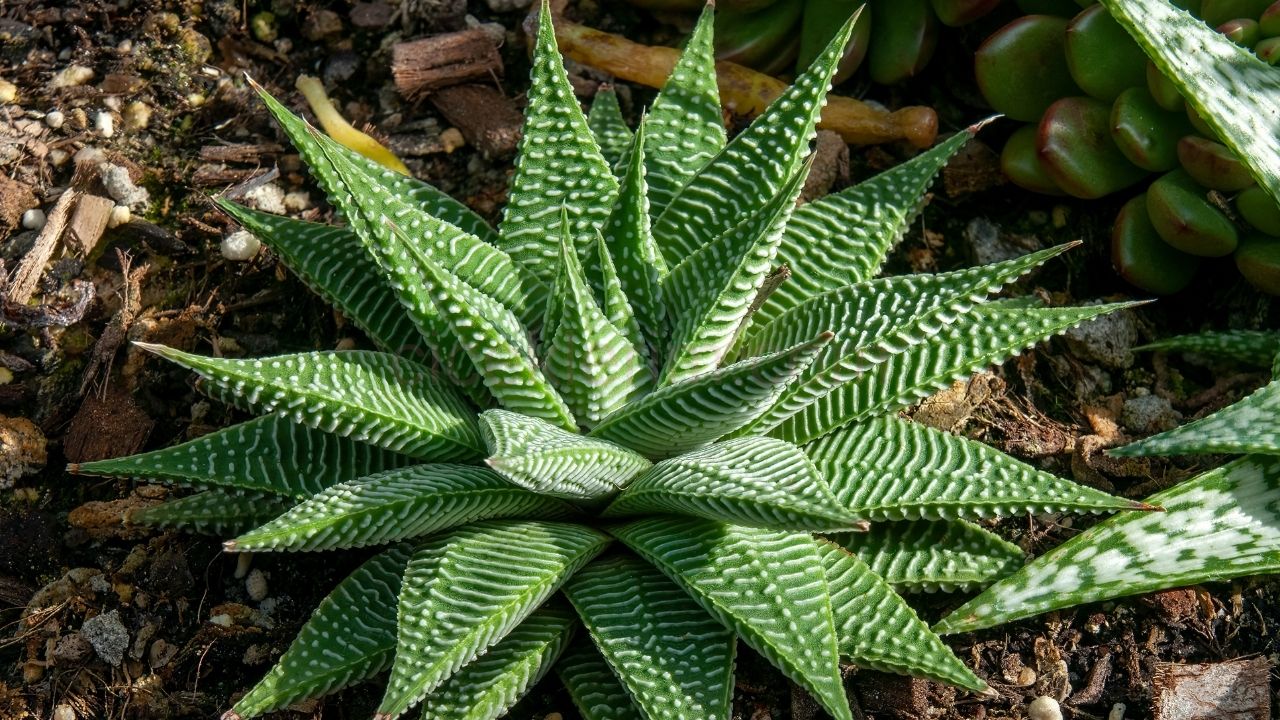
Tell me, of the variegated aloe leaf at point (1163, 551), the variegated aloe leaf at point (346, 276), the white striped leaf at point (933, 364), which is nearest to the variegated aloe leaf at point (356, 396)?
the variegated aloe leaf at point (346, 276)

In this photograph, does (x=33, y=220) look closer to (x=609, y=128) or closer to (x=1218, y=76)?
(x=609, y=128)

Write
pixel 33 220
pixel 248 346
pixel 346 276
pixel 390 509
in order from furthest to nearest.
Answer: pixel 33 220, pixel 248 346, pixel 346 276, pixel 390 509

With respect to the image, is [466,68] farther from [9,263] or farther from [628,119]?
[9,263]

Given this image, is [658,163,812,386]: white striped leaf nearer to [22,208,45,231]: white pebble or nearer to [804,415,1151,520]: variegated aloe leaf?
[804,415,1151,520]: variegated aloe leaf

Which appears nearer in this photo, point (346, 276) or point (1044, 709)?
point (1044, 709)

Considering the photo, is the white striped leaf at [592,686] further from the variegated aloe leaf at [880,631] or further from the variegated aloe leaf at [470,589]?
the variegated aloe leaf at [880,631]

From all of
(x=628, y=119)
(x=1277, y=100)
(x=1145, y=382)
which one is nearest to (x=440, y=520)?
(x=628, y=119)

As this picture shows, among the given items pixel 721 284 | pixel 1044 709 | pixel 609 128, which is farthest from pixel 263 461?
pixel 1044 709
